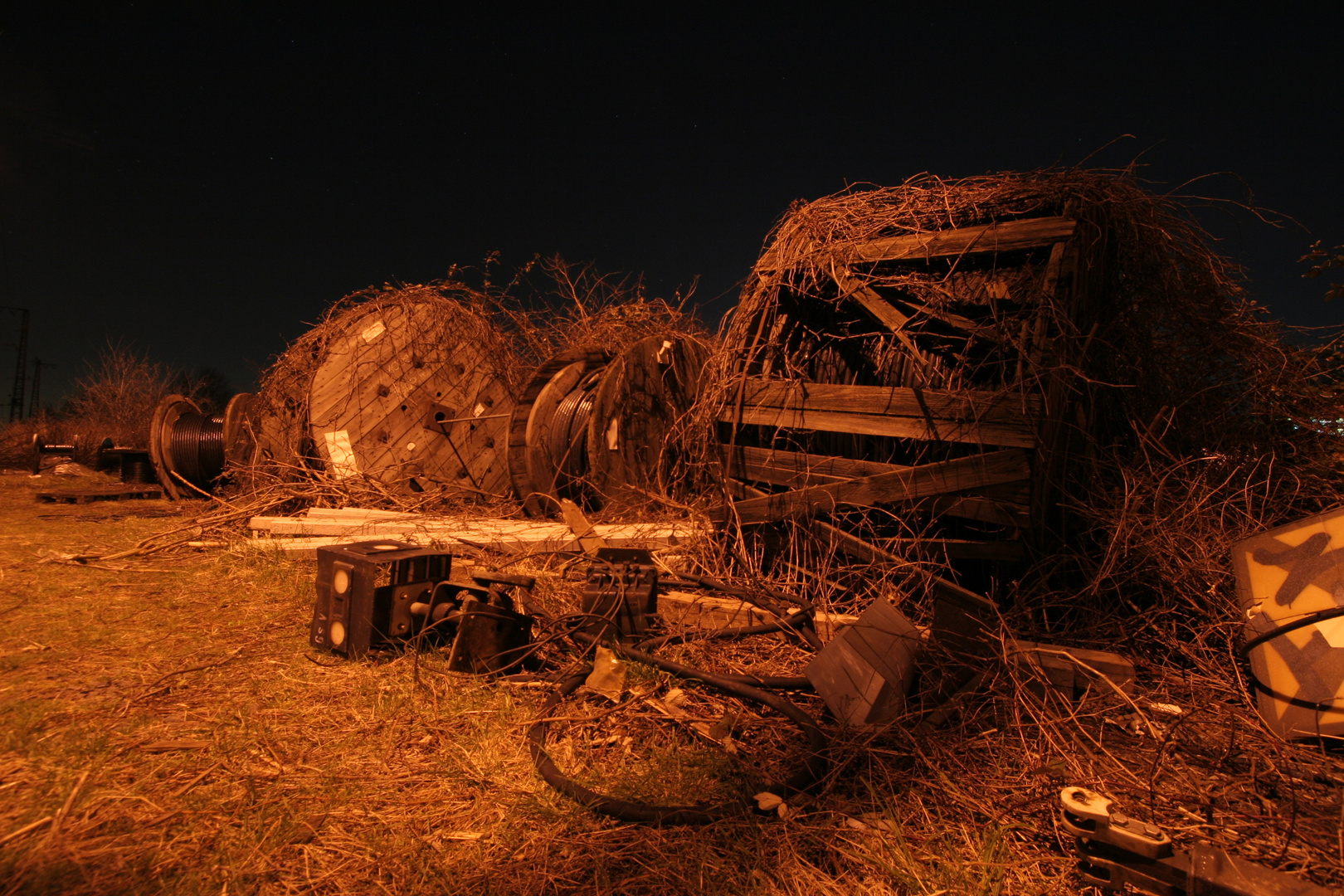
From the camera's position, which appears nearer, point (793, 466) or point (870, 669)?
point (870, 669)

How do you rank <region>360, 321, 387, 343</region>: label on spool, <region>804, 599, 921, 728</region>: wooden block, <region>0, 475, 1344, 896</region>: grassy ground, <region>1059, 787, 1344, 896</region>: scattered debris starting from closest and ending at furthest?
<region>1059, 787, 1344, 896</region>: scattered debris
<region>0, 475, 1344, 896</region>: grassy ground
<region>804, 599, 921, 728</region>: wooden block
<region>360, 321, 387, 343</region>: label on spool

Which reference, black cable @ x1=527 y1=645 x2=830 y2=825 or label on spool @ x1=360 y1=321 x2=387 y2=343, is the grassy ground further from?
label on spool @ x1=360 y1=321 x2=387 y2=343

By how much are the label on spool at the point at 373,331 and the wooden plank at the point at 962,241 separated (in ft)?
16.6

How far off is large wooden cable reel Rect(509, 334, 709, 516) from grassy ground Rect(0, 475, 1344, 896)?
115 inches

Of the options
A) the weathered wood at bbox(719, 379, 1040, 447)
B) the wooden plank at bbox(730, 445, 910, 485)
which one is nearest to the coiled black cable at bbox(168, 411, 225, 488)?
the wooden plank at bbox(730, 445, 910, 485)

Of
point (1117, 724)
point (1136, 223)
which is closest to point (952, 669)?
point (1117, 724)

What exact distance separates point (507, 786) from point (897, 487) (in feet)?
7.40

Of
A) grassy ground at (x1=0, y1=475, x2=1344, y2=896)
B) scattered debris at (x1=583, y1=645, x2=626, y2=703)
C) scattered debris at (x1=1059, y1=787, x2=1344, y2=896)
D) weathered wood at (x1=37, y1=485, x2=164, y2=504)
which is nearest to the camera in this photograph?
scattered debris at (x1=1059, y1=787, x2=1344, y2=896)

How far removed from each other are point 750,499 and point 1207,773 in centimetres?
228

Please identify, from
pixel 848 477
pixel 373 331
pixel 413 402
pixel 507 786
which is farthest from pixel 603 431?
pixel 507 786

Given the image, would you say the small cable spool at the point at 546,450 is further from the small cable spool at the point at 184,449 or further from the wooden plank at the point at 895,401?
the small cable spool at the point at 184,449

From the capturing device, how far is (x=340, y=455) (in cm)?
659

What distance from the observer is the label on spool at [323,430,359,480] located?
6.57 meters

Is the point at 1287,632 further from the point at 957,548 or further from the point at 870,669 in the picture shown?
the point at 870,669
